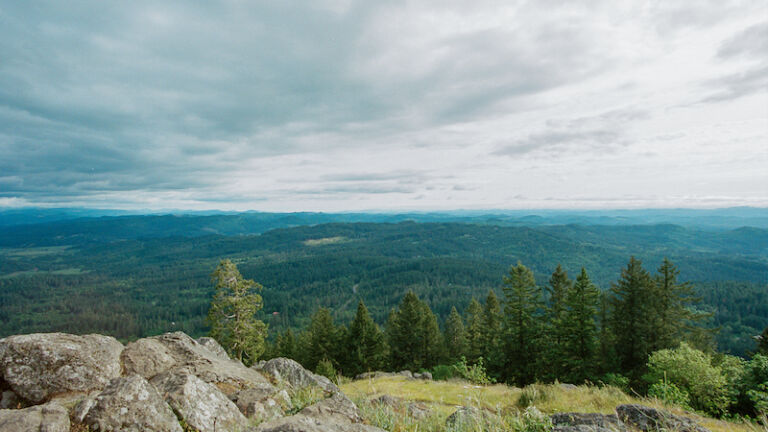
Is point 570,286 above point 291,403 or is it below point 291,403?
below

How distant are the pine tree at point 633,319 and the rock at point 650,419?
24013 mm

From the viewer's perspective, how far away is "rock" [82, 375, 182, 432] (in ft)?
20.8

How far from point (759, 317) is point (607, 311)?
260 m

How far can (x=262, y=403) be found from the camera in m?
8.91

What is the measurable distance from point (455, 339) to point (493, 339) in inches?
493

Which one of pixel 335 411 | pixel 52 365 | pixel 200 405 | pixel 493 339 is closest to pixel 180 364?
pixel 52 365

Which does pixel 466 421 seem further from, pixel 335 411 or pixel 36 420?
pixel 36 420

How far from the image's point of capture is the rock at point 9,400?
859cm

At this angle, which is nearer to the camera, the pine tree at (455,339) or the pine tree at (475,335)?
the pine tree at (475,335)

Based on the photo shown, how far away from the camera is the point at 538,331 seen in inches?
1286

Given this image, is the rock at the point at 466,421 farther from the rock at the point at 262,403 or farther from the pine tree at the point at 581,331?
the pine tree at the point at 581,331

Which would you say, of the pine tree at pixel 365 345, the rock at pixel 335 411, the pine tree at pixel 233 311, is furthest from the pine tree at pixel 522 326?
the rock at pixel 335 411

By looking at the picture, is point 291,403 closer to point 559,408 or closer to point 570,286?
point 559,408

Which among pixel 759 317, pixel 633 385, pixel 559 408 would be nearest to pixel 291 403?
pixel 559 408
